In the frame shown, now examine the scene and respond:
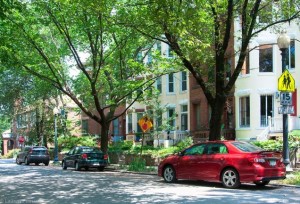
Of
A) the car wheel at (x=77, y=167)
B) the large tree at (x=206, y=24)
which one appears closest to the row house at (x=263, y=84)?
the large tree at (x=206, y=24)

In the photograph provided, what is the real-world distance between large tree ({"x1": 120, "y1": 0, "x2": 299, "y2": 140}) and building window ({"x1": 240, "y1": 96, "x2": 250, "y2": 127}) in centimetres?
1061

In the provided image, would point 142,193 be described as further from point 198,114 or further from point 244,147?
point 198,114

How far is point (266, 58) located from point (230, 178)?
16.0 meters

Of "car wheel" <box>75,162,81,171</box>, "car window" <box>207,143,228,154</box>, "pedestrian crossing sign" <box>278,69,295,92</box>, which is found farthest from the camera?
"car wheel" <box>75,162,81,171</box>

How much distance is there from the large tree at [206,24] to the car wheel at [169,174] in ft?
9.13

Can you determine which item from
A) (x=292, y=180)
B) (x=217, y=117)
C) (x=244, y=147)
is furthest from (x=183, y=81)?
(x=244, y=147)

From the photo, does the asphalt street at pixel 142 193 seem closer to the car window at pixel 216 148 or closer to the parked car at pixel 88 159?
the car window at pixel 216 148

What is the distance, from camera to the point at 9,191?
14.9 m

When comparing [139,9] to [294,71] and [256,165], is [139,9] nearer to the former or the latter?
[256,165]

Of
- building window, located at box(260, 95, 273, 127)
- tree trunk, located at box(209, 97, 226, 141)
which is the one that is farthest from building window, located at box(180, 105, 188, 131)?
tree trunk, located at box(209, 97, 226, 141)

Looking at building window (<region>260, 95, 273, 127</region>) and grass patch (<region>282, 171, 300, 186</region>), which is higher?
building window (<region>260, 95, 273, 127</region>)

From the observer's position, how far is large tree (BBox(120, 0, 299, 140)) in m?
15.9

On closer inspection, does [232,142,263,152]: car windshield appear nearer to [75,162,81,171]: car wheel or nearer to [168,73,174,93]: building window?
[75,162,81,171]: car wheel

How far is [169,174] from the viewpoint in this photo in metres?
17.1
